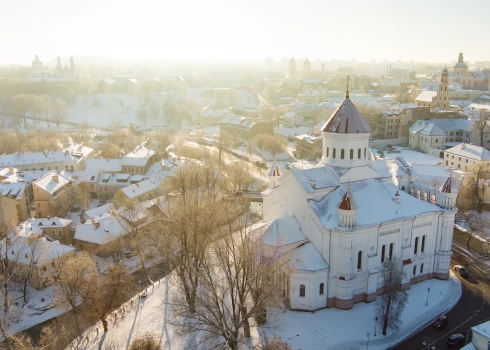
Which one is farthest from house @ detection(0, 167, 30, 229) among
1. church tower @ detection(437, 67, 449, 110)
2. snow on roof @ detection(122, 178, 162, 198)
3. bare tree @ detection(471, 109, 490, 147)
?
church tower @ detection(437, 67, 449, 110)

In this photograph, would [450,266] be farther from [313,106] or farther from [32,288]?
[313,106]

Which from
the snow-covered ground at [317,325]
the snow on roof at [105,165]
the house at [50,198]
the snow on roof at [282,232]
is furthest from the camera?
the snow on roof at [105,165]

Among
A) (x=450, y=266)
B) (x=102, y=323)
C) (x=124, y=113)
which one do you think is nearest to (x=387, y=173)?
(x=450, y=266)

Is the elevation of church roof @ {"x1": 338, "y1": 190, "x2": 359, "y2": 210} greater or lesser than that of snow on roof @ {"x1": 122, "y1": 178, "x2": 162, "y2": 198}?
greater

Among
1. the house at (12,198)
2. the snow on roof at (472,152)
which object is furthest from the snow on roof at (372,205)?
the house at (12,198)

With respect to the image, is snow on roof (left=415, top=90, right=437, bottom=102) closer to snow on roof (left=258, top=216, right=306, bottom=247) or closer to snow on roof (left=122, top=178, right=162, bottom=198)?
snow on roof (left=122, top=178, right=162, bottom=198)

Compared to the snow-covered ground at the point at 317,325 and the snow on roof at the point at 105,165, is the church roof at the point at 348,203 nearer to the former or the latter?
the snow-covered ground at the point at 317,325

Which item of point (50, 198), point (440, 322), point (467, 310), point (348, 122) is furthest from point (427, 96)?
point (50, 198)
